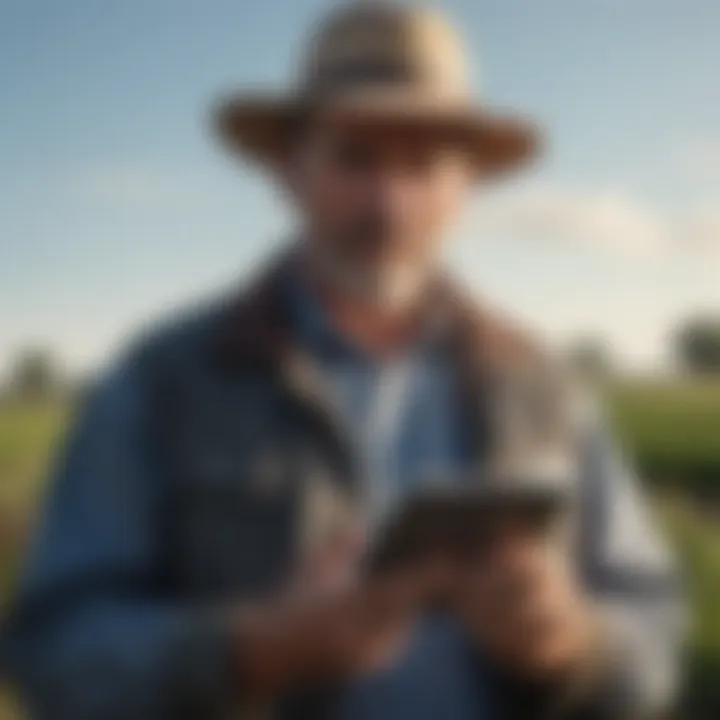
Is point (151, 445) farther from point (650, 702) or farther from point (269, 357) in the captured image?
point (650, 702)

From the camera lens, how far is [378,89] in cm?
102

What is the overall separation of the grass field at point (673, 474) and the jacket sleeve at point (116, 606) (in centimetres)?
8

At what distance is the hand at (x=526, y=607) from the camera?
0.97 meters

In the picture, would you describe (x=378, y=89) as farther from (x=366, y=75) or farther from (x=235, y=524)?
(x=235, y=524)

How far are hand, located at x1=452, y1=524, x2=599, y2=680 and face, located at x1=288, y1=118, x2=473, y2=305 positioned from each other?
0.23 meters

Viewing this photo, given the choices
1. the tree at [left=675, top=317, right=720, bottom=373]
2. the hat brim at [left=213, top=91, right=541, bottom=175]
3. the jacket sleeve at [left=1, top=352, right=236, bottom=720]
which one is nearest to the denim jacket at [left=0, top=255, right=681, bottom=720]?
the jacket sleeve at [left=1, top=352, right=236, bottom=720]

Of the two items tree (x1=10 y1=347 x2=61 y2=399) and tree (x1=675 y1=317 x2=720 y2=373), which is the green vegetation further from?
tree (x1=10 y1=347 x2=61 y2=399)

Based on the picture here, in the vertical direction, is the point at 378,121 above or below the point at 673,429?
above

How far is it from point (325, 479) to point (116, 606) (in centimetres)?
20

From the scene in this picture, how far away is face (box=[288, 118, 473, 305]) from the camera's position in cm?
100

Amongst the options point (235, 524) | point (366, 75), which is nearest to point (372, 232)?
point (366, 75)

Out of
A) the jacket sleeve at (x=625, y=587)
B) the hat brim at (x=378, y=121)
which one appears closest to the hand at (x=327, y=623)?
the jacket sleeve at (x=625, y=587)

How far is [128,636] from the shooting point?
3.26ft

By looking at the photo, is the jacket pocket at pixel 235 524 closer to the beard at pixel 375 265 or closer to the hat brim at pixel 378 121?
the beard at pixel 375 265
